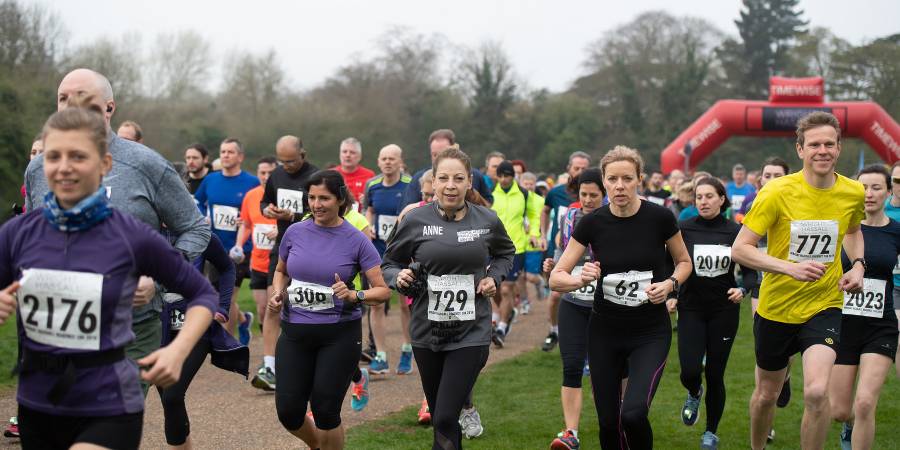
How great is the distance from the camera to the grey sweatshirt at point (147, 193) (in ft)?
14.8

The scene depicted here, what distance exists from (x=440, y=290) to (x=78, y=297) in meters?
2.72

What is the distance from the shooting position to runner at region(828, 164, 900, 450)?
249 inches

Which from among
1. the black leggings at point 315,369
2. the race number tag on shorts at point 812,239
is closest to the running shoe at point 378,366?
the black leggings at point 315,369

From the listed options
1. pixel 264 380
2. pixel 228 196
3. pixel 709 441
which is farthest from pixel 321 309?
pixel 228 196

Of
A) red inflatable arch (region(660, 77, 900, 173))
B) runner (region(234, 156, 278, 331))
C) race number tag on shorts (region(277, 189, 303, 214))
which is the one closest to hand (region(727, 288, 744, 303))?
race number tag on shorts (region(277, 189, 303, 214))

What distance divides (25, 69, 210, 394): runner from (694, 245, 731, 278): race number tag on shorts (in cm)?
432

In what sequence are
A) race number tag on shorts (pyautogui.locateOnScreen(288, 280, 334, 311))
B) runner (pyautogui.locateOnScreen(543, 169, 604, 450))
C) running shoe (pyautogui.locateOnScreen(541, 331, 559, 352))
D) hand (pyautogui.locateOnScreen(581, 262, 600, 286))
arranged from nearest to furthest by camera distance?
1. hand (pyautogui.locateOnScreen(581, 262, 600, 286))
2. race number tag on shorts (pyautogui.locateOnScreen(288, 280, 334, 311))
3. runner (pyautogui.locateOnScreen(543, 169, 604, 450))
4. running shoe (pyautogui.locateOnScreen(541, 331, 559, 352))

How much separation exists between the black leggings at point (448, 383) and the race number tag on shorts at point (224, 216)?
20.0 feet

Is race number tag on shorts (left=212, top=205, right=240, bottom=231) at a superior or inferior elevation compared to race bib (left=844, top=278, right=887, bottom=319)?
superior

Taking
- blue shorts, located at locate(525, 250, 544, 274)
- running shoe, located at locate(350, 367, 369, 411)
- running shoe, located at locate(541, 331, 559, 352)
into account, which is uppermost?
blue shorts, located at locate(525, 250, 544, 274)

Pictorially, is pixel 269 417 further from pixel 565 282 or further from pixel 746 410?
pixel 746 410

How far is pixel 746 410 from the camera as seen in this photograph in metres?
9.07

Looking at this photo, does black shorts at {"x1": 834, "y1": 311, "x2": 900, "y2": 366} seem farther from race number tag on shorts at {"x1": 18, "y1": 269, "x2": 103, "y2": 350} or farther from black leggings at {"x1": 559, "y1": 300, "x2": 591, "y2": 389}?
race number tag on shorts at {"x1": 18, "y1": 269, "x2": 103, "y2": 350}

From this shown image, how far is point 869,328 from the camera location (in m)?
6.51
